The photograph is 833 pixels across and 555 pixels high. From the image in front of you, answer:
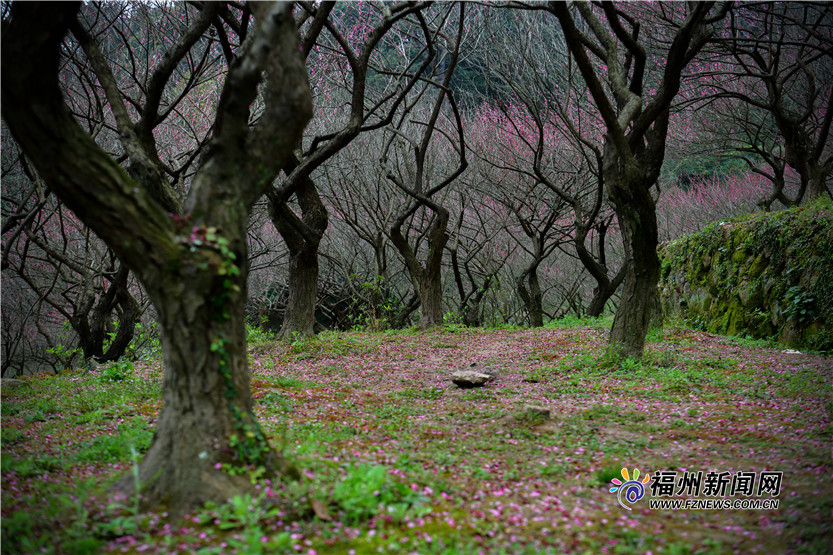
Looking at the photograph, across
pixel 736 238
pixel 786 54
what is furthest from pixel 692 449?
pixel 786 54

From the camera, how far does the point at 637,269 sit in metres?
7.27

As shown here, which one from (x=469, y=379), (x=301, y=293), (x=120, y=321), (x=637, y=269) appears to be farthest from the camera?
(x=120, y=321)

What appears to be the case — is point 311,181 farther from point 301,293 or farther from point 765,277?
point 765,277

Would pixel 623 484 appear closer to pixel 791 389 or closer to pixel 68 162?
pixel 791 389

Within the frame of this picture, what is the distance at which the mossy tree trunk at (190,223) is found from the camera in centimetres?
267

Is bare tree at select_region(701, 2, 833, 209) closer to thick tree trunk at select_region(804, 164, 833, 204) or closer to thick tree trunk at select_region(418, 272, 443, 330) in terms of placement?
thick tree trunk at select_region(804, 164, 833, 204)

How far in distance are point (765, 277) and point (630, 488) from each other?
23.8 ft

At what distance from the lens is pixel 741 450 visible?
158 inches

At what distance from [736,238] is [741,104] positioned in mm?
7137

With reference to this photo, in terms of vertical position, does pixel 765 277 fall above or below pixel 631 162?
below

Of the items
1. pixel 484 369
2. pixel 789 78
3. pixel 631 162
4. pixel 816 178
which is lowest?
pixel 484 369

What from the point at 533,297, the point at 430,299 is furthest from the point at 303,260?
the point at 533,297

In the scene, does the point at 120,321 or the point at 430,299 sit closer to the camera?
the point at 120,321

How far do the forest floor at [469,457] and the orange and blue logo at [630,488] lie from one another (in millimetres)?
57
